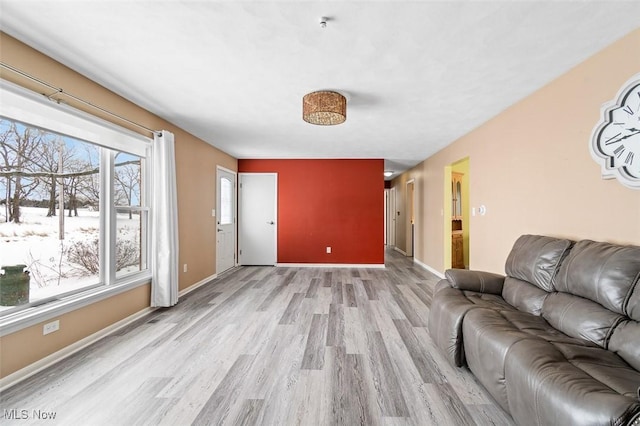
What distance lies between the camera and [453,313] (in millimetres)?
2080

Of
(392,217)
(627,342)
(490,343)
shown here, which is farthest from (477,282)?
(392,217)

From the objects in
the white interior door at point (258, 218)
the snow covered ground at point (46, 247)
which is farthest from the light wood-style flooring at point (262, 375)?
the white interior door at point (258, 218)

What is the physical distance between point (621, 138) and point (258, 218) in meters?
5.50

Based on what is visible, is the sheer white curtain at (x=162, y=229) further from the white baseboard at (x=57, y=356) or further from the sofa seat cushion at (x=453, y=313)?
the sofa seat cushion at (x=453, y=313)

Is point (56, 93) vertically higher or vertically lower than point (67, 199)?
higher

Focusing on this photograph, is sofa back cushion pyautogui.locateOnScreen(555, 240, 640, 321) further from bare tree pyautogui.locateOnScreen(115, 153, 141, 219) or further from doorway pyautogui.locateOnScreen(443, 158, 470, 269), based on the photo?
bare tree pyautogui.locateOnScreen(115, 153, 141, 219)

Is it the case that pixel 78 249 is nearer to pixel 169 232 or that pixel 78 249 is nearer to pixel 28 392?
pixel 169 232

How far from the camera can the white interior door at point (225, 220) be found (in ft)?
16.9

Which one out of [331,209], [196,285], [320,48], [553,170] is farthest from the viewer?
[331,209]

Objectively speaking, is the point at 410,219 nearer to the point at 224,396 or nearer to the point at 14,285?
the point at 224,396

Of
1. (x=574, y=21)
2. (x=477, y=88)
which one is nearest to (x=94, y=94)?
(x=477, y=88)

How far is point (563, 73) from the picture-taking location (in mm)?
2289

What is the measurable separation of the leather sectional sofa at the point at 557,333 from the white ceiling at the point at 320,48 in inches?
56.3

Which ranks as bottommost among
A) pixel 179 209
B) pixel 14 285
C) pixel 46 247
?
pixel 14 285
